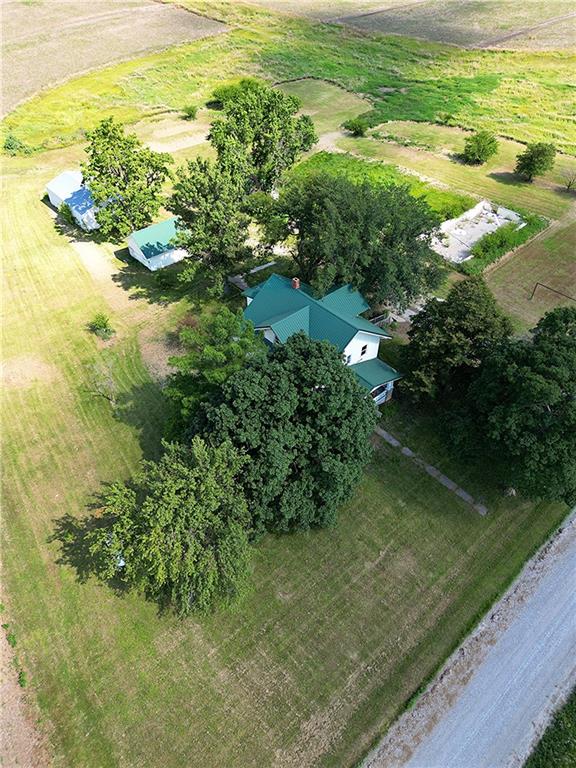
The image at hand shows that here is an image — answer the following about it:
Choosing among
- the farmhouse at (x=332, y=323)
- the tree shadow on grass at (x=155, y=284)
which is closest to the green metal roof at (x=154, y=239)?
the tree shadow on grass at (x=155, y=284)

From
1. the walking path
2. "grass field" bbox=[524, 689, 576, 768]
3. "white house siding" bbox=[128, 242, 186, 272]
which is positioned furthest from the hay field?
"grass field" bbox=[524, 689, 576, 768]

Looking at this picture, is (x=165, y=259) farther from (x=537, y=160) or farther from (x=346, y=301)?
(x=537, y=160)

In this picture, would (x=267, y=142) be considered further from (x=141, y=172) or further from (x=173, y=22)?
(x=173, y=22)

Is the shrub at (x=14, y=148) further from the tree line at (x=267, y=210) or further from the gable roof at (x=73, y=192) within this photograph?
the tree line at (x=267, y=210)

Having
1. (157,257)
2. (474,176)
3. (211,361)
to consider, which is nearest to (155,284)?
(157,257)

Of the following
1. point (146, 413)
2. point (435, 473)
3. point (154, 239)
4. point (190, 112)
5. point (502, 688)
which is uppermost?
point (190, 112)

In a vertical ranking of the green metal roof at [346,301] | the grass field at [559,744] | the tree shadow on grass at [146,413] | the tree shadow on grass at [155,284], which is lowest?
the grass field at [559,744]
